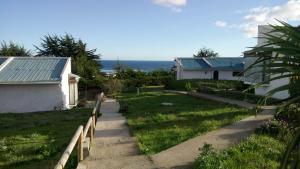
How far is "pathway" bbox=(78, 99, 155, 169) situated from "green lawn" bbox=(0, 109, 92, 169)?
2.13 feet

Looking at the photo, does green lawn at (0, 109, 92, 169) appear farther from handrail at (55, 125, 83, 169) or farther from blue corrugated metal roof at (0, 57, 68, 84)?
blue corrugated metal roof at (0, 57, 68, 84)

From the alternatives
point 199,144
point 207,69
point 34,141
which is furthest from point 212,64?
point 199,144

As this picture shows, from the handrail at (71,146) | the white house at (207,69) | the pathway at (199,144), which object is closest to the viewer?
the handrail at (71,146)

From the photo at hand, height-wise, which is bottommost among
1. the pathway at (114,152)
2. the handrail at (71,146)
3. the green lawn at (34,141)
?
the green lawn at (34,141)

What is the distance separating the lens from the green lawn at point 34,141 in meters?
10.0

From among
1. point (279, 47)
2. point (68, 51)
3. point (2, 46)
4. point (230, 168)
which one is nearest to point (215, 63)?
point (68, 51)

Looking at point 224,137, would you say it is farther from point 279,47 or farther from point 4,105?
point 4,105

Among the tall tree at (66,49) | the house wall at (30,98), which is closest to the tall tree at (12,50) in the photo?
the tall tree at (66,49)

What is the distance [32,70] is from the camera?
26.0 metres

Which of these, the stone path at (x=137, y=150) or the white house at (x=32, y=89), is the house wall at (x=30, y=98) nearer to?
the white house at (x=32, y=89)

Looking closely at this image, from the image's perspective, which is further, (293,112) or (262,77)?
(262,77)

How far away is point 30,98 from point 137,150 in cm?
1682

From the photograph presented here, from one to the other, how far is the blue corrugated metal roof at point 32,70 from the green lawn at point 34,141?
604cm

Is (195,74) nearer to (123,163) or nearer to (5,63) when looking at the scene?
(5,63)
